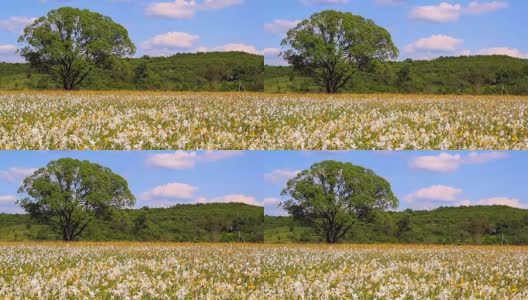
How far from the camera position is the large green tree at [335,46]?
49375mm

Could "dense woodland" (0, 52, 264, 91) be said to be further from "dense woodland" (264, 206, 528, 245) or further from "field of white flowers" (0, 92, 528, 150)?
"field of white flowers" (0, 92, 528, 150)

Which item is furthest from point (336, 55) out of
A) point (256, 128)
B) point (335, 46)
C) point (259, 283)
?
point (259, 283)

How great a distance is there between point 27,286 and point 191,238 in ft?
106

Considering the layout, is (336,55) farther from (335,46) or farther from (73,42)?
(73,42)

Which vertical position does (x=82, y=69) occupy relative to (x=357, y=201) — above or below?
Result: above

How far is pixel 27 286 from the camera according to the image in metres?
9.27

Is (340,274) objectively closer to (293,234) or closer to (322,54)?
(293,234)

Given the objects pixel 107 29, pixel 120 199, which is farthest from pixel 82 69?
pixel 120 199

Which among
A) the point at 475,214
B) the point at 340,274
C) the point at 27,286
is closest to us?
the point at 27,286

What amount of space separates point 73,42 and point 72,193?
17.6 m

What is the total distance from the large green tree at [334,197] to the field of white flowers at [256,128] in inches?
868

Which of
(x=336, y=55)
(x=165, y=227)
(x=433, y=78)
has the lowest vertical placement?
(x=165, y=227)

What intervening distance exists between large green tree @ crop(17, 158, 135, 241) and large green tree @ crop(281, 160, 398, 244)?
12.8m

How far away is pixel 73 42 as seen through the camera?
54.2 m
